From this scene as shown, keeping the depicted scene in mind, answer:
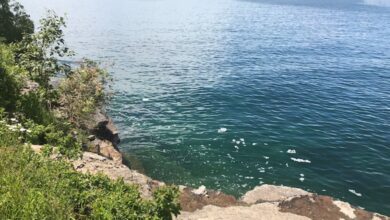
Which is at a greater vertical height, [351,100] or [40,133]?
[40,133]

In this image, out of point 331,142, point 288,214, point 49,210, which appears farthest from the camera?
point 331,142

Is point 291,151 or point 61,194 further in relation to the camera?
point 291,151

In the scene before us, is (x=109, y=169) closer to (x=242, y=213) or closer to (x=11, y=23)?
(x=242, y=213)

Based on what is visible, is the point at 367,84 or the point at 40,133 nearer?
the point at 40,133

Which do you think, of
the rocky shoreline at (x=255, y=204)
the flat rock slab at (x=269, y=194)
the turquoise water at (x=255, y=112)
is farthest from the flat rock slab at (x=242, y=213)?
the turquoise water at (x=255, y=112)

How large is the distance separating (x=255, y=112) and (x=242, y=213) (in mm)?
24393

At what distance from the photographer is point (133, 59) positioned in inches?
2672

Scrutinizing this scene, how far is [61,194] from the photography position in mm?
11203

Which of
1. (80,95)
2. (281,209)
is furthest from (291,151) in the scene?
(80,95)

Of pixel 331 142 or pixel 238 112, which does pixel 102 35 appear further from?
pixel 331 142

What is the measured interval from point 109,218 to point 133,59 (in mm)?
59284

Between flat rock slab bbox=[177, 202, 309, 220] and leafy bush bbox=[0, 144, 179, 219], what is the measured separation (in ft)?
18.3

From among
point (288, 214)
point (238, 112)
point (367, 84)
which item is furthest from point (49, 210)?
point (367, 84)

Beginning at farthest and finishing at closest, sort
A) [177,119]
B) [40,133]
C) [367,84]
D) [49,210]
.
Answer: [367,84], [177,119], [40,133], [49,210]
